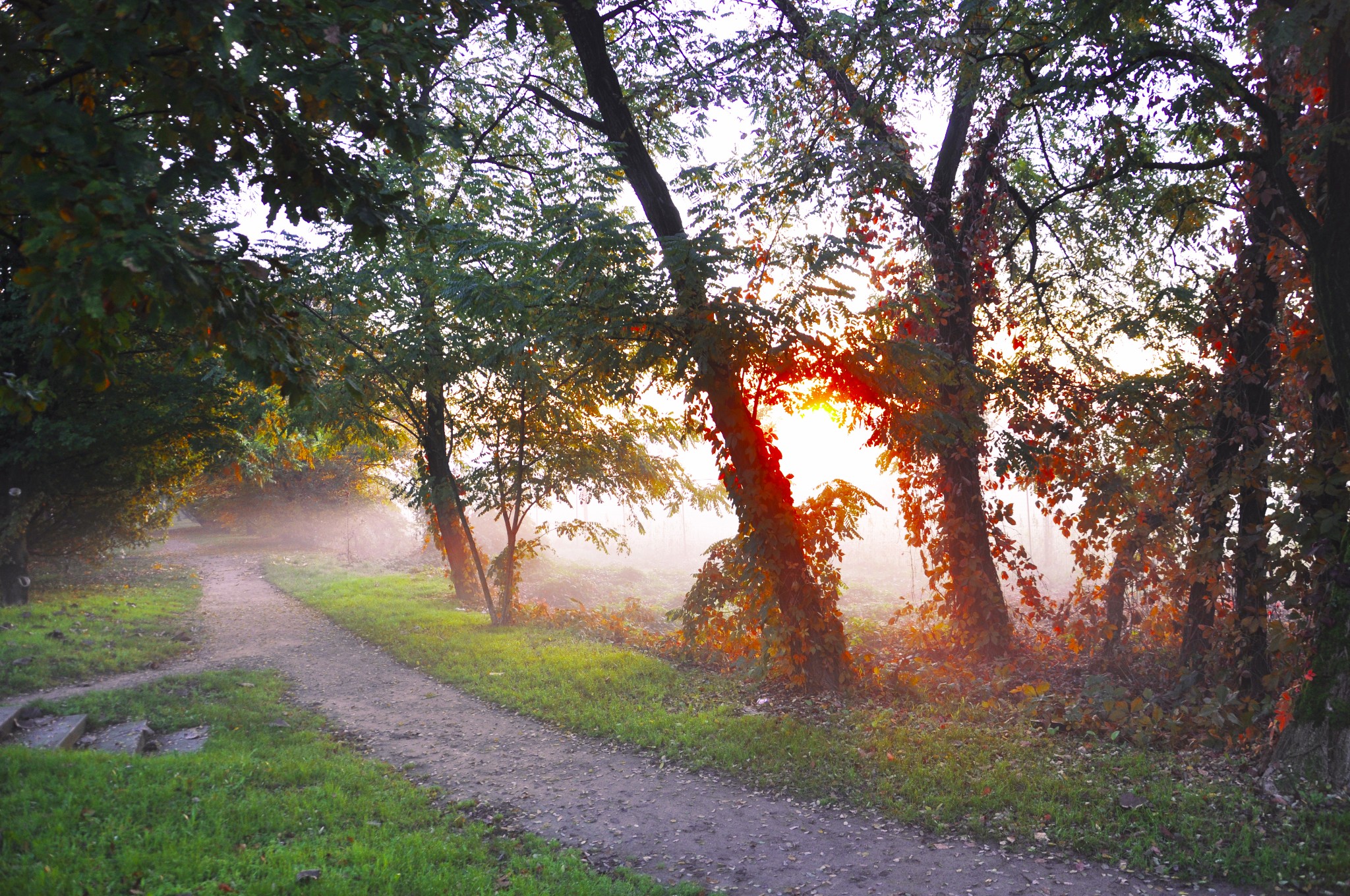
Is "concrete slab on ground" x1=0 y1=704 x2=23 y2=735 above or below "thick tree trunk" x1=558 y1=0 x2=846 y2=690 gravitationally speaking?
below

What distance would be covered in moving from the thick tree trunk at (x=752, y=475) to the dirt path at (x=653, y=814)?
8.09 ft

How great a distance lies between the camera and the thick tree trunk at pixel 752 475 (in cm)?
878

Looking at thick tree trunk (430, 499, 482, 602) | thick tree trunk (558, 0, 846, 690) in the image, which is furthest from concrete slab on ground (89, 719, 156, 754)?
thick tree trunk (430, 499, 482, 602)

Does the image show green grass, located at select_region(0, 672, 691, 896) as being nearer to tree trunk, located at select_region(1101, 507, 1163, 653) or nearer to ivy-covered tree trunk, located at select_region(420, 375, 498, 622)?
tree trunk, located at select_region(1101, 507, 1163, 653)

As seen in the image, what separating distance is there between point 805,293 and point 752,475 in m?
2.26

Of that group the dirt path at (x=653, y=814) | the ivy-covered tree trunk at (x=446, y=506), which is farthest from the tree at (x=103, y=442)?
the dirt path at (x=653, y=814)

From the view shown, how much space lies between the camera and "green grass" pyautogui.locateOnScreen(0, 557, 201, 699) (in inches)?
404

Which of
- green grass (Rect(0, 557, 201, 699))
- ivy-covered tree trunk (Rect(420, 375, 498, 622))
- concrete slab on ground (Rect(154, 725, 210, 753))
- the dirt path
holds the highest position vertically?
ivy-covered tree trunk (Rect(420, 375, 498, 622))

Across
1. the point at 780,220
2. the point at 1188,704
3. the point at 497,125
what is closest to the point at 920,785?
the point at 1188,704

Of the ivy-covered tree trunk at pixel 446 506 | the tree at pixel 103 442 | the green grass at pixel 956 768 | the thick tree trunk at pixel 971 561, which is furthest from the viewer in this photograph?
the ivy-covered tree trunk at pixel 446 506

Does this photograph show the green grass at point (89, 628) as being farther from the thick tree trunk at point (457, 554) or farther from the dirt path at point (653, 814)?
the thick tree trunk at point (457, 554)

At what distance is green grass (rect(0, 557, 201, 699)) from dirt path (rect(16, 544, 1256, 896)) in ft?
2.01

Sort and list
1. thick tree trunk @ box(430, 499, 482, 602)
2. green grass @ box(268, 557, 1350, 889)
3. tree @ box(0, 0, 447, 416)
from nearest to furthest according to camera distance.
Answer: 1. tree @ box(0, 0, 447, 416)
2. green grass @ box(268, 557, 1350, 889)
3. thick tree trunk @ box(430, 499, 482, 602)

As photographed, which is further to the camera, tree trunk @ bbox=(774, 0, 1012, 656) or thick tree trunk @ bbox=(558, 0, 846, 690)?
tree trunk @ bbox=(774, 0, 1012, 656)
